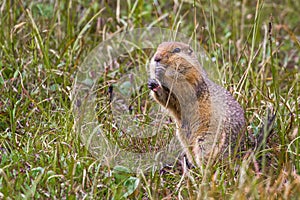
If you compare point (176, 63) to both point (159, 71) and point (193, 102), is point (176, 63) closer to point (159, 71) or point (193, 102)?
point (159, 71)

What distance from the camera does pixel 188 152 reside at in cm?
362

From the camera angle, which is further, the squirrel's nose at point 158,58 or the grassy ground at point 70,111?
the squirrel's nose at point 158,58

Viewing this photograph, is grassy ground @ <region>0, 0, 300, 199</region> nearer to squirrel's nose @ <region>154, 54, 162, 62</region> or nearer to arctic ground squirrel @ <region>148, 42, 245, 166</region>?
arctic ground squirrel @ <region>148, 42, 245, 166</region>

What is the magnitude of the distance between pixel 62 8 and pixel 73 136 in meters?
1.92

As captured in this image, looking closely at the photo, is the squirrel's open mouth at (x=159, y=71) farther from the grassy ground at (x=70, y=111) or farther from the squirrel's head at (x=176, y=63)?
the grassy ground at (x=70, y=111)

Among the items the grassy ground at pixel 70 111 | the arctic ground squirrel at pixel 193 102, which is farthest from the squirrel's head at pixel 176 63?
the grassy ground at pixel 70 111

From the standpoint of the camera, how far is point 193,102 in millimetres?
3654

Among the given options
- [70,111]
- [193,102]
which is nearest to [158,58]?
[193,102]

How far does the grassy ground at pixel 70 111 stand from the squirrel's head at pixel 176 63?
1.43ft

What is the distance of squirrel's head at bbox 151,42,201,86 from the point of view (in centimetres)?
361

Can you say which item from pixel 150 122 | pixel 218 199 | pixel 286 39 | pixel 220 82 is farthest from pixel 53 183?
pixel 286 39

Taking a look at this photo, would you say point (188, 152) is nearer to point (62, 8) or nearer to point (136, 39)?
point (136, 39)

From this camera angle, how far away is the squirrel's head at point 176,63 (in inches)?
142

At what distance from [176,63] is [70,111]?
0.68m
